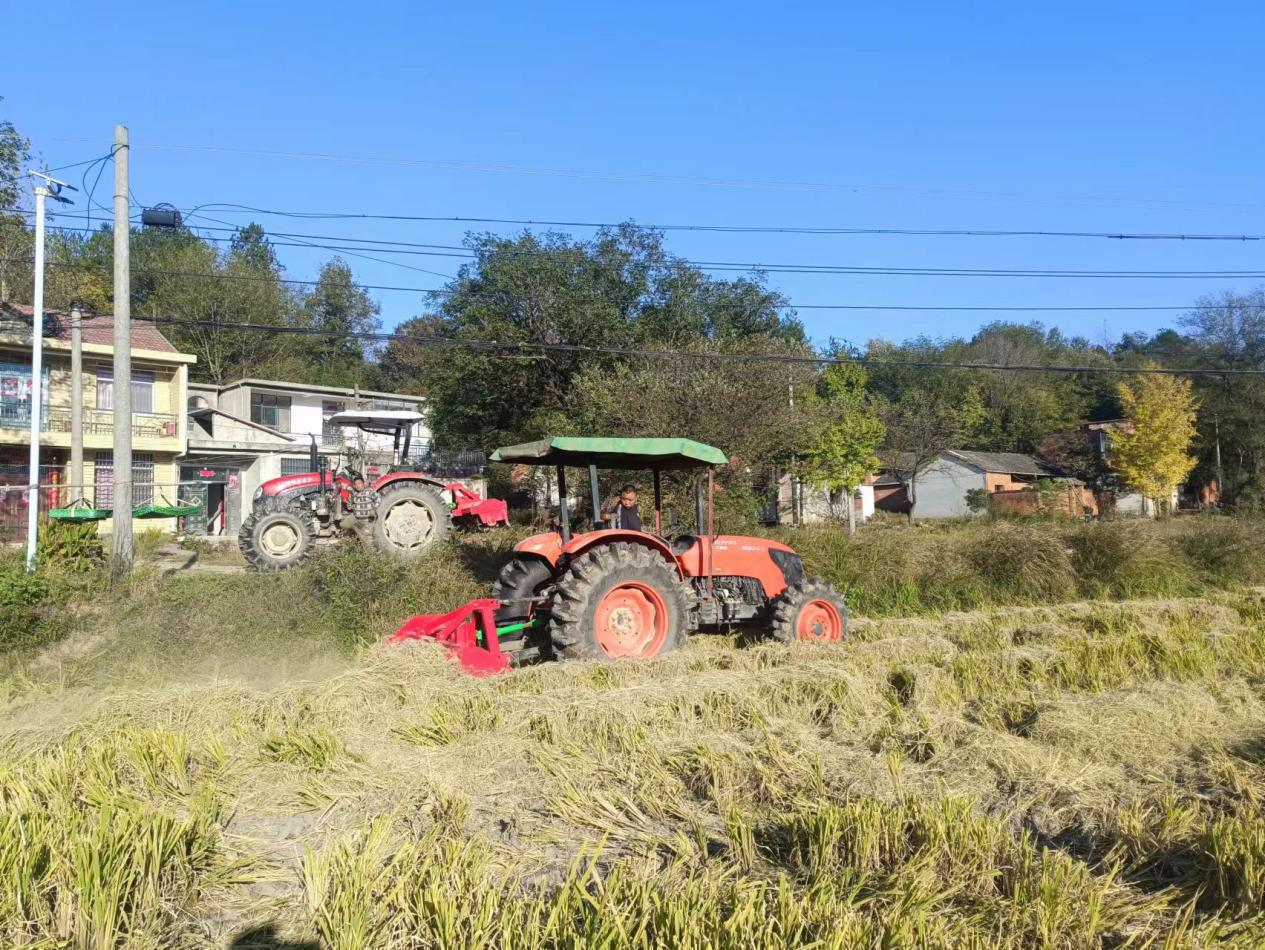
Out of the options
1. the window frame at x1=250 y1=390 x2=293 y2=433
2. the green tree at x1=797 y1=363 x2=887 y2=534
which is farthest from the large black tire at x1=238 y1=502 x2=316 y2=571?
the window frame at x1=250 y1=390 x2=293 y2=433

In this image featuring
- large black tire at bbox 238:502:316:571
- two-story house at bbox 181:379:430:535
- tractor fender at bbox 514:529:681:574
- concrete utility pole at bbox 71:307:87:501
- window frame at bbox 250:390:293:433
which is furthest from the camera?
window frame at bbox 250:390:293:433

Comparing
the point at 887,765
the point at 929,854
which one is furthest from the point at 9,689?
the point at 929,854

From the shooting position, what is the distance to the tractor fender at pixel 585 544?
8.34 metres

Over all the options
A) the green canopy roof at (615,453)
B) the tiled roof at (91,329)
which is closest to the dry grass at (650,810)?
the green canopy roof at (615,453)

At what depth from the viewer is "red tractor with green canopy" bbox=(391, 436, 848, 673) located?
26.2ft

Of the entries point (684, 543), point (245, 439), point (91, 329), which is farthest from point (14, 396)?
point (684, 543)

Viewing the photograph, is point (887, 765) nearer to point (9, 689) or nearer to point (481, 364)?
point (9, 689)

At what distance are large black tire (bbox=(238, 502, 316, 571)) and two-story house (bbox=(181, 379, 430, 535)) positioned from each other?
8868 millimetres

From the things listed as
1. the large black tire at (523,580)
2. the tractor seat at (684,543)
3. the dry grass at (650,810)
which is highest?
the tractor seat at (684,543)

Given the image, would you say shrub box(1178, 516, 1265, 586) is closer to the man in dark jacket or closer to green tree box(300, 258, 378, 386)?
the man in dark jacket

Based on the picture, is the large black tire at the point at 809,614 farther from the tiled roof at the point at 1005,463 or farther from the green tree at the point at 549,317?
the tiled roof at the point at 1005,463

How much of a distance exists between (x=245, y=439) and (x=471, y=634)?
78.4 feet

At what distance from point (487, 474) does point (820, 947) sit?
24.1 m

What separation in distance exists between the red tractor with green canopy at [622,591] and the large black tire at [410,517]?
501 cm
